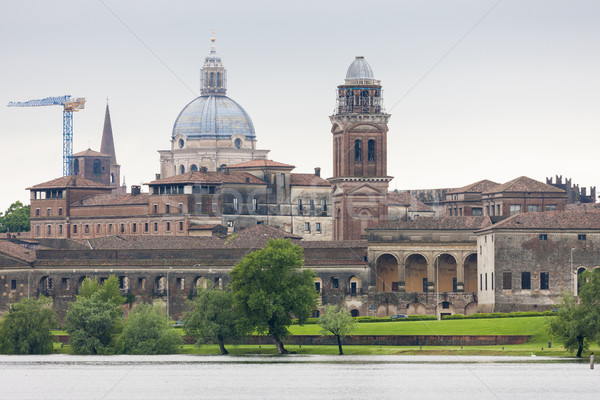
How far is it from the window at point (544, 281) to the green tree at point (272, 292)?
25144 mm

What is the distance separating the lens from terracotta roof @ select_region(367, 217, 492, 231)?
510ft

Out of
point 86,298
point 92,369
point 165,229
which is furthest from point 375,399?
point 165,229

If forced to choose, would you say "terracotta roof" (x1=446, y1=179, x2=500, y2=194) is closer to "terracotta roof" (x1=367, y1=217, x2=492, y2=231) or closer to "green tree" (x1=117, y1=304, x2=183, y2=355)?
"terracotta roof" (x1=367, y1=217, x2=492, y2=231)

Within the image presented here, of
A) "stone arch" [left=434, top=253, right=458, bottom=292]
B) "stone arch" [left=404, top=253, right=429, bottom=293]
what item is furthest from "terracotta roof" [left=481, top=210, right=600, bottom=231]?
"stone arch" [left=404, top=253, right=429, bottom=293]

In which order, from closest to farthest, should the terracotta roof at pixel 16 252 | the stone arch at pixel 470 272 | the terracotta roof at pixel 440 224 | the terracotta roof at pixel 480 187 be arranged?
the terracotta roof at pixel 16 252
the stone arch at pixel 470 272
the terracotta roof at pixel 440 224
the terracotta roof at pixel 480 187

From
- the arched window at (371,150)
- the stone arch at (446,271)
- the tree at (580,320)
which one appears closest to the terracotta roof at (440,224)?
the stone arch at (446,271)

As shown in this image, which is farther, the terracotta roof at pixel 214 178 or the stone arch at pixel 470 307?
the terracotta roof at pixel 214 178

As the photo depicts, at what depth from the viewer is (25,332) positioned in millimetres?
122000

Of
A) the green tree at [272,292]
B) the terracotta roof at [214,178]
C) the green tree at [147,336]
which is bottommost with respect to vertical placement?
the green tree at [147,336]

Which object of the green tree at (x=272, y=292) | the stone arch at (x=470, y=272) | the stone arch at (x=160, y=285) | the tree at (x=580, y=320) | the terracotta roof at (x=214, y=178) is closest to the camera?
the tree at (x=580, y=320)

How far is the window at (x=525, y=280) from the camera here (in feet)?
461

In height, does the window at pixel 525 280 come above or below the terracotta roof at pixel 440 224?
below

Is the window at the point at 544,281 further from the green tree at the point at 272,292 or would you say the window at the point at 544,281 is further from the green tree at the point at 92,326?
the green tree at the point at 92,326

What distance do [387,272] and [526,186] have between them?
78.6 feet
